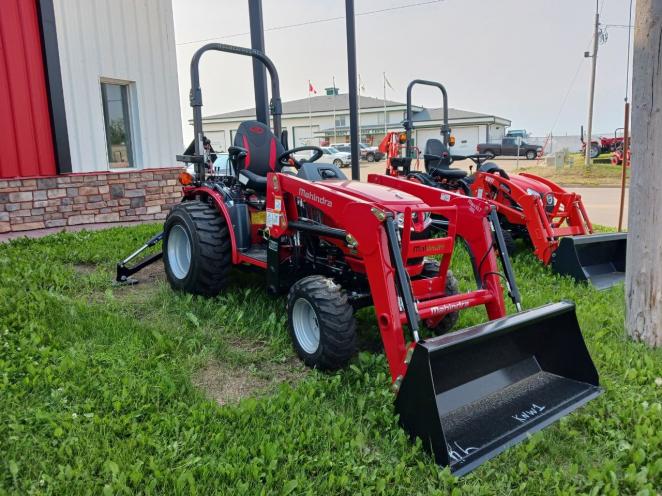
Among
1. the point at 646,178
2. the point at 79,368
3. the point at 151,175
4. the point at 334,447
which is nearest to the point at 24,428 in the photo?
the point at 79,368

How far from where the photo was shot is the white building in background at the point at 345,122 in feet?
150

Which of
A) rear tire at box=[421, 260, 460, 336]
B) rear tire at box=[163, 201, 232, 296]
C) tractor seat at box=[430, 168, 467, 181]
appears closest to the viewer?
rear tire at box=[421, 260, 460, 336]

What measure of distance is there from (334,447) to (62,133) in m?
7.05

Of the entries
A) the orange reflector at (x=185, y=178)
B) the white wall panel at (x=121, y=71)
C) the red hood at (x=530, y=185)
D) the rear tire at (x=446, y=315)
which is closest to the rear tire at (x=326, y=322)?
the rear tire at (x=446, y=315)

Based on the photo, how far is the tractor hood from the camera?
11.1 feet

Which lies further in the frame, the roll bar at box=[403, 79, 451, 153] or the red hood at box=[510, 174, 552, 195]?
the roll bar at box=[403, 79, 451, 153]

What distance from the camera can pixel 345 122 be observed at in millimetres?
47562

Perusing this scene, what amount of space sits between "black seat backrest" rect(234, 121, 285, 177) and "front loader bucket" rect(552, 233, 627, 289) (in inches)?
117

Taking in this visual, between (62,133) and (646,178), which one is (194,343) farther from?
(62,133)

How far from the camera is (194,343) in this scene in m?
3.54

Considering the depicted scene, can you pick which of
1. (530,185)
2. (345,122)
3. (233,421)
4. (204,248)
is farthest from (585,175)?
(345,122)

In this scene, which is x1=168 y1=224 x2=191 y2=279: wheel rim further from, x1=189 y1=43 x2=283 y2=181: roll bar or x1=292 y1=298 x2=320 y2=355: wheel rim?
x1=292 y1=298 x2=320 y2=355: wheel rim

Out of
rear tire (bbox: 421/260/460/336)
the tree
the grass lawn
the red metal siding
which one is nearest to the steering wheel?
rear tire (bbox: 421/260/460/336)

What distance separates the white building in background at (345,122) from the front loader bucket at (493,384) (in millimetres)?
42371
